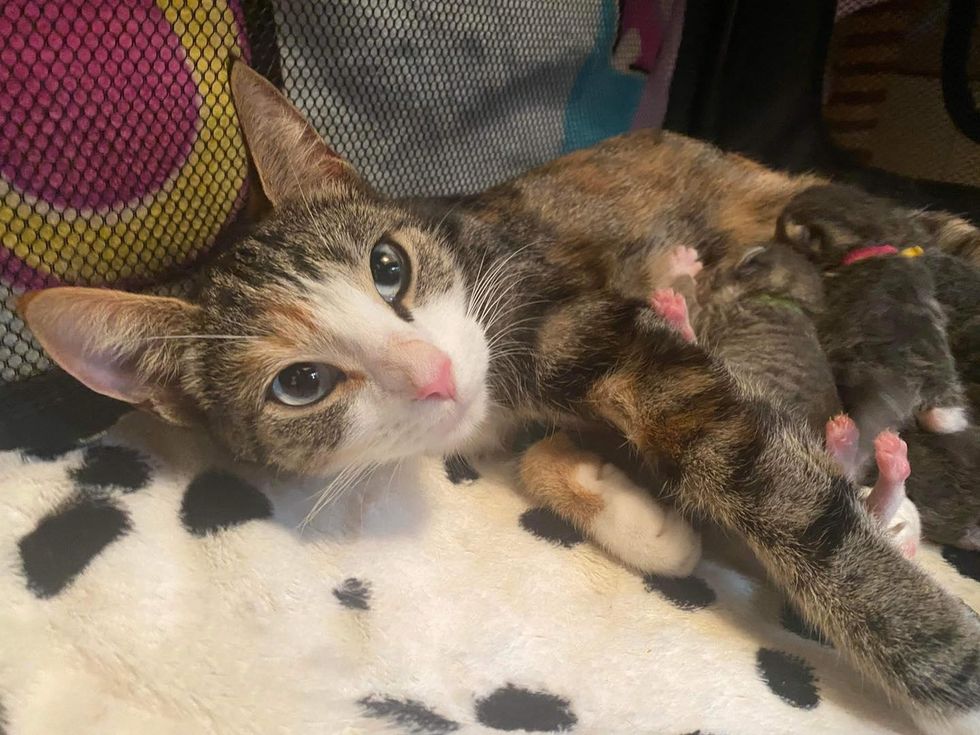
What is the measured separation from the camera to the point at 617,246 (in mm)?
1423

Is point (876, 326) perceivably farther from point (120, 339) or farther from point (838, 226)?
point (120, 339)

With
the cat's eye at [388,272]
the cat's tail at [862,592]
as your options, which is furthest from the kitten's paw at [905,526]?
the cat's eye at [388,272]

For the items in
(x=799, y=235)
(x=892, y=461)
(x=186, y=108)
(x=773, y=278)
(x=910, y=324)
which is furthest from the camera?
(x=799, y=235)

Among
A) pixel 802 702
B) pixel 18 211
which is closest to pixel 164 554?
pixel 18 211

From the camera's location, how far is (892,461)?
1.01m

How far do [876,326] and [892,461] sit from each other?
1.19 ft

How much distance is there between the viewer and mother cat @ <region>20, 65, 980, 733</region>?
88 centimetres

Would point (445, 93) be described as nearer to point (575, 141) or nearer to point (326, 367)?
point (575, 141)

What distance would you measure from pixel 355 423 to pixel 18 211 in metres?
0.55

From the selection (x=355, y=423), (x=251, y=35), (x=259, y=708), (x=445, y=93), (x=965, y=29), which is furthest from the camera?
Answer: (x=965, y=29)

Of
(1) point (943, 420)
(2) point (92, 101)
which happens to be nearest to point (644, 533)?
(1) point (943, 420)

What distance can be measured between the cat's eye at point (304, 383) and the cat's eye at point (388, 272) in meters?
0.14

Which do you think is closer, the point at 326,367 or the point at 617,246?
the point at 326,367

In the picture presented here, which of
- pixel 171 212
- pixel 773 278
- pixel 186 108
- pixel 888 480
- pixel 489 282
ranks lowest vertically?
pixel 888 480
